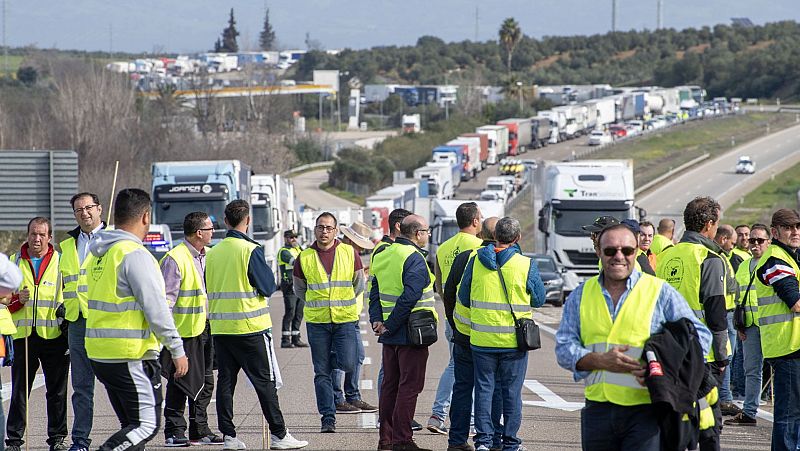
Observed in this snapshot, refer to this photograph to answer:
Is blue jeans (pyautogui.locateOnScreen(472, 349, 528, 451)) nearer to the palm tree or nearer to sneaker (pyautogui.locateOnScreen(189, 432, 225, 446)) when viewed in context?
sneaker (pyautogui.locateOnScreen(189, 432, 225, 446))

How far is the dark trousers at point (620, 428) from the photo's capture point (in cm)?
668

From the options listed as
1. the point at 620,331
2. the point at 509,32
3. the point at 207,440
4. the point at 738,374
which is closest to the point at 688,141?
the point at 509,32

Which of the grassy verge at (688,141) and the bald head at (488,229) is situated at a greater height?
the bald head at (488,229)

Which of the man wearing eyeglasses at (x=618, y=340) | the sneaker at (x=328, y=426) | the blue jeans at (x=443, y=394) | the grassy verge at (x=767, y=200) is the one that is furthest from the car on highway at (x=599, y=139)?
the man wearing eyeglasses at (x=618, y=340)

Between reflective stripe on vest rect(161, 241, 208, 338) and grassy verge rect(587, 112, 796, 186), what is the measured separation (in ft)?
253

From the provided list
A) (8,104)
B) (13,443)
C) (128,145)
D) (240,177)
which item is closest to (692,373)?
(13,443)

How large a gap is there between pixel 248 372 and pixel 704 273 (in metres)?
3.77

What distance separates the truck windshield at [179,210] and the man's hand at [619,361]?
27.7 meters

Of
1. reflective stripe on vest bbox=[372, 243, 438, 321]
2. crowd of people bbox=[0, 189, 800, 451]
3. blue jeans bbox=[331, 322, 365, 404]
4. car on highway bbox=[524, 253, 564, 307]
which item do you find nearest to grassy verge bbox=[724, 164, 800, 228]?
car on highway bbox=[524, 253, 564, 307]

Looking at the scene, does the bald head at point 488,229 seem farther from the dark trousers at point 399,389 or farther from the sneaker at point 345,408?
the sneaker at point 345,408

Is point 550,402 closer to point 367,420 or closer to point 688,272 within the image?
point 367,420

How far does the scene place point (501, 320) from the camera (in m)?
10.3

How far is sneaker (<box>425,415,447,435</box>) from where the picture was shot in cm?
1203

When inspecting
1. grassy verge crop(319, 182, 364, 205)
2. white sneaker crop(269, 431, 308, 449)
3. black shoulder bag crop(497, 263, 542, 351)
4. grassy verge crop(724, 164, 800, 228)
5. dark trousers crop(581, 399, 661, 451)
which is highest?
dark trousers crop(581, 399, 661, 451)
